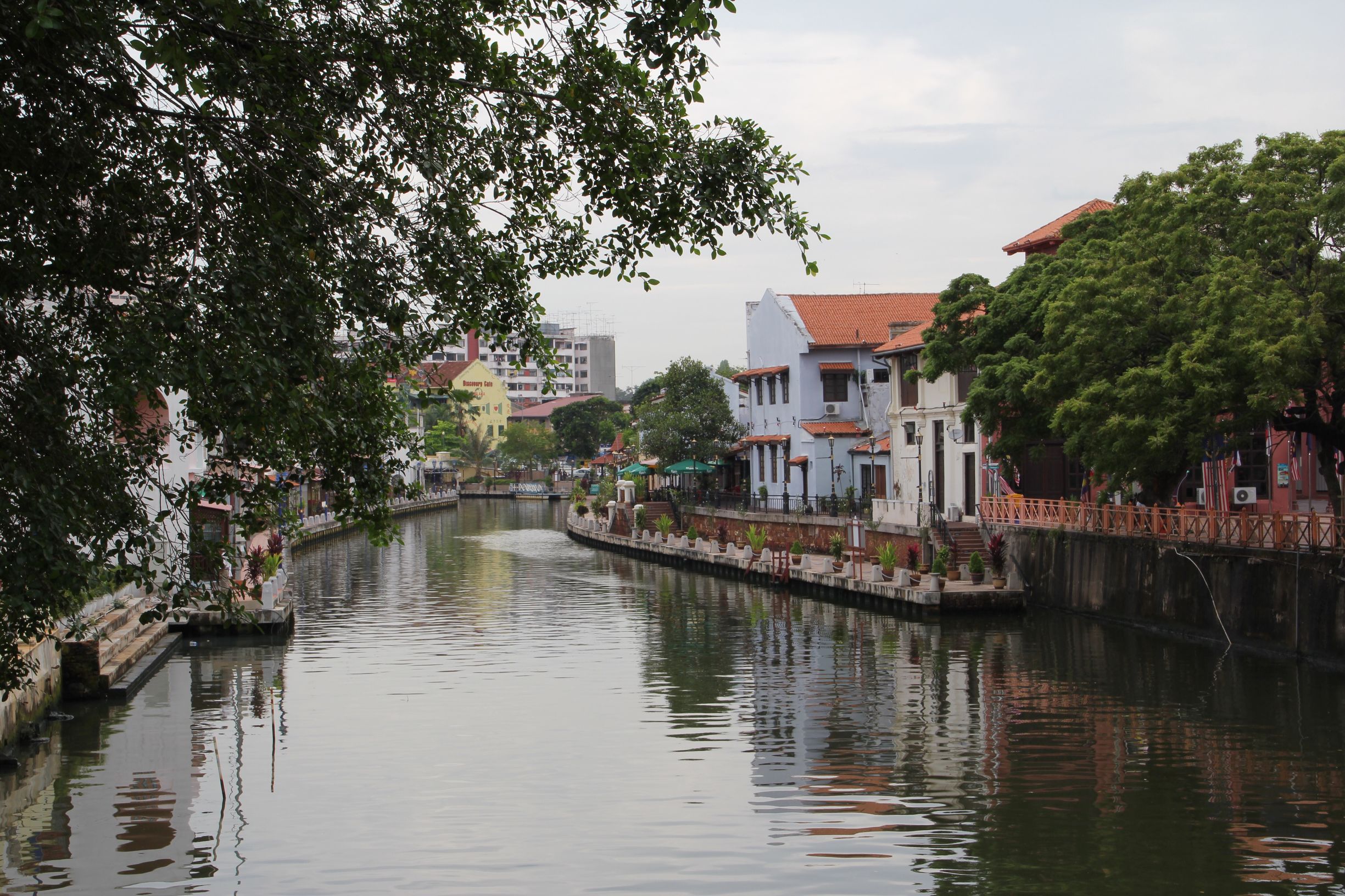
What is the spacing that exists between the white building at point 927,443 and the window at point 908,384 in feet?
0.11

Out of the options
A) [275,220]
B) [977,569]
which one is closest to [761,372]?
[977,569]

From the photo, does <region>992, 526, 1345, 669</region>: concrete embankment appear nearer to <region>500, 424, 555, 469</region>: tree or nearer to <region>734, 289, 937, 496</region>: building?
<region>734, 289, 937, 496</region>: building

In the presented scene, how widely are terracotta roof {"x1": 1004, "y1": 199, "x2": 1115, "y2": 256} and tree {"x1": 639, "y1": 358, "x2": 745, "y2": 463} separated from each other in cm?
2134

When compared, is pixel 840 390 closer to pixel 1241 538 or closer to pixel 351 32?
pixel 1241 538

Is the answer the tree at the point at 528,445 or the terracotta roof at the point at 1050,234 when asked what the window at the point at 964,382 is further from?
the tree at the point at 528,445

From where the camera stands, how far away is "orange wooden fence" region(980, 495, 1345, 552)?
25938 mm

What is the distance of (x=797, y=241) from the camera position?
12219mm

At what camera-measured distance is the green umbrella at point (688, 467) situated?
64500mm

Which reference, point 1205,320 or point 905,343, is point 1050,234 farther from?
point 1205,320

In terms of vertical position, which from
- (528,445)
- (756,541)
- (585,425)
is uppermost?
(585,425)

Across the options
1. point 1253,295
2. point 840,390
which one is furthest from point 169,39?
point 840,390

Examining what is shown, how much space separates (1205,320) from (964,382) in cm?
1887

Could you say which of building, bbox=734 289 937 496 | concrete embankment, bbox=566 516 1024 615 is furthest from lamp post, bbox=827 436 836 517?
concrete embankment, bbox=566 516 1024 615

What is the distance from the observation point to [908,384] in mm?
49969
